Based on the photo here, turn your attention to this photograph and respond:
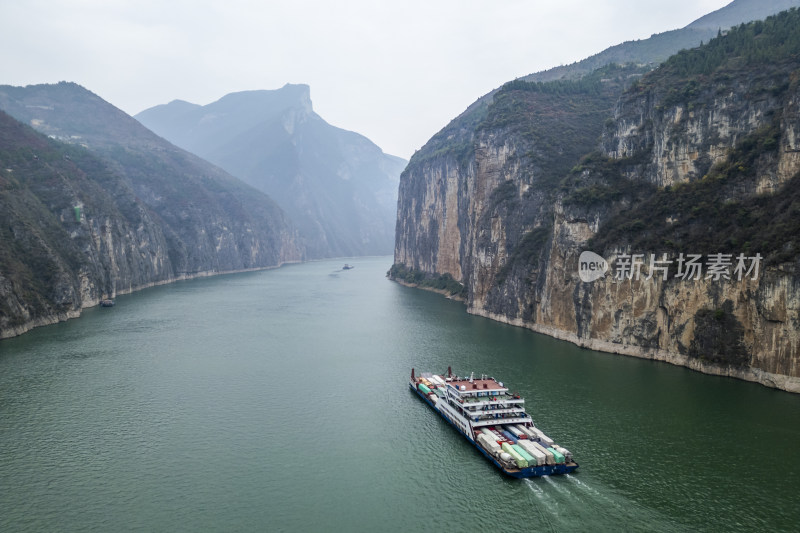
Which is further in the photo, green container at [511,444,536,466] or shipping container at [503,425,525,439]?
shipping container at [503,425,525,439]

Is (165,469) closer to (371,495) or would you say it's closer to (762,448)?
(371,495)

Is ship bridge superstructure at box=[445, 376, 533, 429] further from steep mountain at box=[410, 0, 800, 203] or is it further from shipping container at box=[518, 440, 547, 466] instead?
steep mountain at box=[410, 0, 800, 203]

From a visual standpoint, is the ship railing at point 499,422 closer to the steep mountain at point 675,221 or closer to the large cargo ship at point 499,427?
the large cargo ship at point 499,427

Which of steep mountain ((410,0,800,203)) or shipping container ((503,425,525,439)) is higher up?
steep mountain ((410,0,800,203))

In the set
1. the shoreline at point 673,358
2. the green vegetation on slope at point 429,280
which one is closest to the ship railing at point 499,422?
the shoreline at point 673,358

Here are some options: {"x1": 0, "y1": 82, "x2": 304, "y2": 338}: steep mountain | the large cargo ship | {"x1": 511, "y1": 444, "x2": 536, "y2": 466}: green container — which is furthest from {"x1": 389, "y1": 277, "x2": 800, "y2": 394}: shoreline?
{"x1": 0, "y1": 82, "x2": 304, "y2": 338}: steep mountain

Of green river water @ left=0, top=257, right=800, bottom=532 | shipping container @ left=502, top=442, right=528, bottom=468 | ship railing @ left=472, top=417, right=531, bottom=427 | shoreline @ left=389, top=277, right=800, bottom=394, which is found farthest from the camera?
shoreline @ left=389, top=277, right=800, bottom=394

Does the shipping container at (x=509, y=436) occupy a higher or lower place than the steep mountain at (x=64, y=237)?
lower

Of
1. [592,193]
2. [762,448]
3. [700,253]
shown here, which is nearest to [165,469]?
[762,448]
